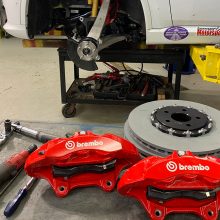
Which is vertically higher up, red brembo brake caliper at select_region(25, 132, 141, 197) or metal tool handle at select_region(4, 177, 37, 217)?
red brembo brake caliper at select_region(25, 132, 141, 197)

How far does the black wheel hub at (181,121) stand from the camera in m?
1.06

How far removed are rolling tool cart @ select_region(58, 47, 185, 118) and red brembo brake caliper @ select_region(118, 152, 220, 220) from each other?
3.23ft

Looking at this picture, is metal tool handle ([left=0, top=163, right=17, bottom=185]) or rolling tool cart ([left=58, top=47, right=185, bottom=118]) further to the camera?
rolling tool cart ([left=58, top=47, right=185, bottom=118])

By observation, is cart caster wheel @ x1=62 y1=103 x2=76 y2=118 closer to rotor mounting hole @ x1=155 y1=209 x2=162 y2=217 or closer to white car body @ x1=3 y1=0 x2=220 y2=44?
white car body @ x1=3 y1=0 x2=220 y2=44

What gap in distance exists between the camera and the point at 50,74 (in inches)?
107

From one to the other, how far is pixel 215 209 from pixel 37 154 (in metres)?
0.55

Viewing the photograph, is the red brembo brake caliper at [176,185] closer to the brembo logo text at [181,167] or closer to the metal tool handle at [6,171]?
the brembo logo text at [181,167]

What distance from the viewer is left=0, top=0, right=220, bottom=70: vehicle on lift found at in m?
1.50

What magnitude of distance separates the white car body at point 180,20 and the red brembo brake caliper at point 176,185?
888 millimetres

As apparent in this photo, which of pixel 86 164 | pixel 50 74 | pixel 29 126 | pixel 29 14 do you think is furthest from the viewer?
pixel 50 74

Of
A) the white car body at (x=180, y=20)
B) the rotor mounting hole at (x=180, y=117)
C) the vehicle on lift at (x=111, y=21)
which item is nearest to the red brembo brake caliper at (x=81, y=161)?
the rotor mounting hole at (x=180, y=117)

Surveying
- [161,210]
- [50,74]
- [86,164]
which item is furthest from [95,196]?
[50,74]

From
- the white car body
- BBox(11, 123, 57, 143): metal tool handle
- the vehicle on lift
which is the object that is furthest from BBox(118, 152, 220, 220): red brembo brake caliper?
the white car body

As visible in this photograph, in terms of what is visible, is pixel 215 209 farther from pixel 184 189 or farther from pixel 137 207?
pixel 137 207
